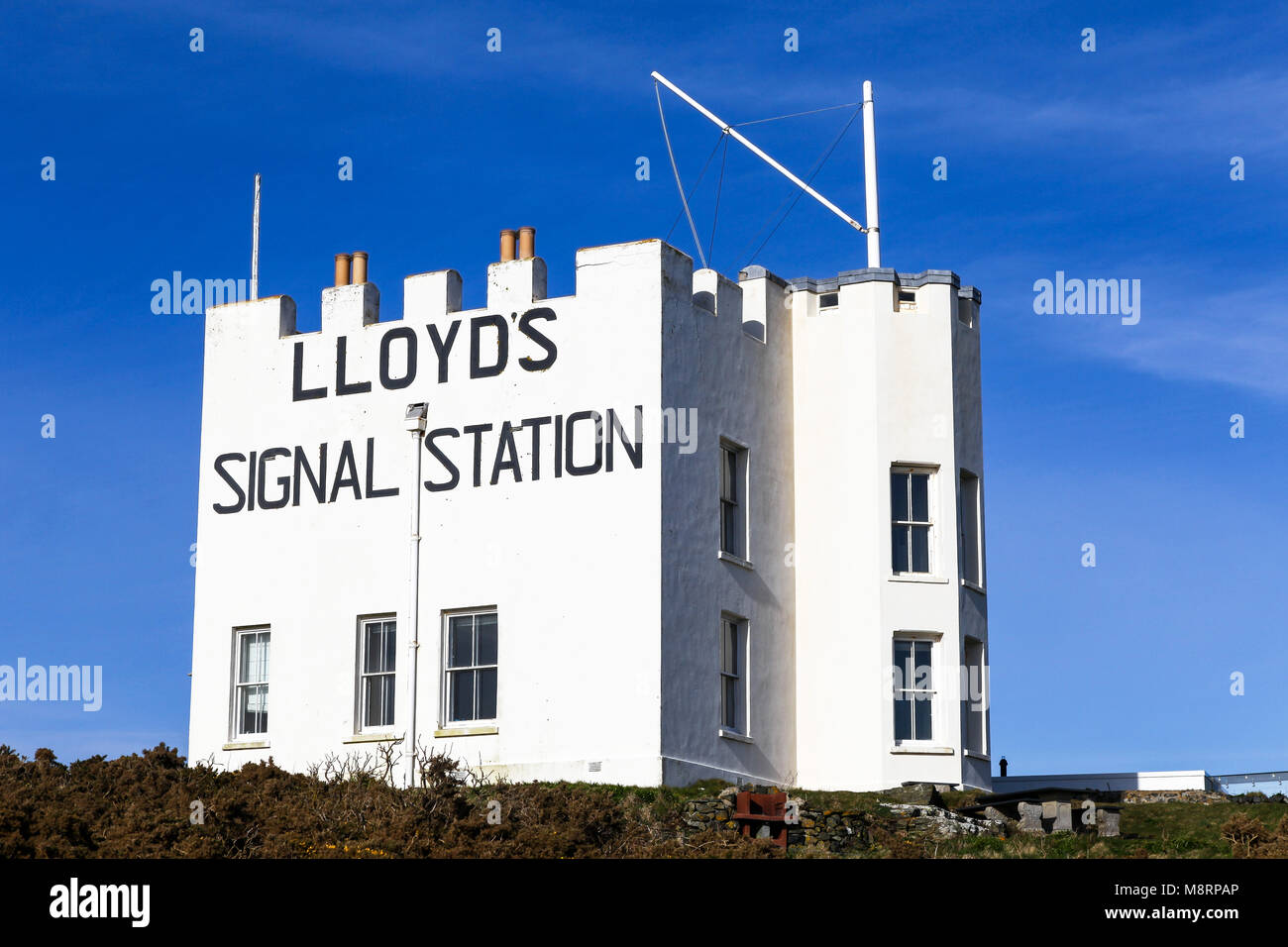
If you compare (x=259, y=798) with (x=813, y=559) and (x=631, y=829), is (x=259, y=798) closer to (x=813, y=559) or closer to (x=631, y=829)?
(x=631, y=829)

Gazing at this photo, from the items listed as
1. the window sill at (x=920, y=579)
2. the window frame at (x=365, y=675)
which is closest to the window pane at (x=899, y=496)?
Result: the window sill at (x=920, y=579)

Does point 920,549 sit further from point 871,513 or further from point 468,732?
point 468,732

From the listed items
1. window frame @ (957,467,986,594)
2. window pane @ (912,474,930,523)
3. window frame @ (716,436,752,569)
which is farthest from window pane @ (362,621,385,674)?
window frame @ (957,467,986,594)

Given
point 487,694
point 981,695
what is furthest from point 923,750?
point 487,694

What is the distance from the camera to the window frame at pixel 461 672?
32.4m

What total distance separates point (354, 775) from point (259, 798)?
13.6 feet

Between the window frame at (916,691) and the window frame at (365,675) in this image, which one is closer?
the window frame at (365,675)

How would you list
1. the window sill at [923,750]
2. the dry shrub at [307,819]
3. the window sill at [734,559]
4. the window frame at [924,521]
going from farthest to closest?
the window frame at [924,521] < the window sill at [923,750] < the window sill at [734,559] < the dry shrub at [307,819]

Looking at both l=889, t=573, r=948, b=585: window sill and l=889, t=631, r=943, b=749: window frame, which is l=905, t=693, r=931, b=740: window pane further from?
l=889, t=573, r=948, b=585: window sill

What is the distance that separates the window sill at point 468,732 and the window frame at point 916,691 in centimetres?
750

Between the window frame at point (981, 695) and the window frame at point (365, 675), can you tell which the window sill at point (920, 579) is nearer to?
the window frame at point (981, 695)

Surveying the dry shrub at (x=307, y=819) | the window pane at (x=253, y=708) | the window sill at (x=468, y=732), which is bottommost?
the dry shrub at (x=307, y=819)

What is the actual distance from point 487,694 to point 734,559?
5.22 metres

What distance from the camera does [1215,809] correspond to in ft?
108
